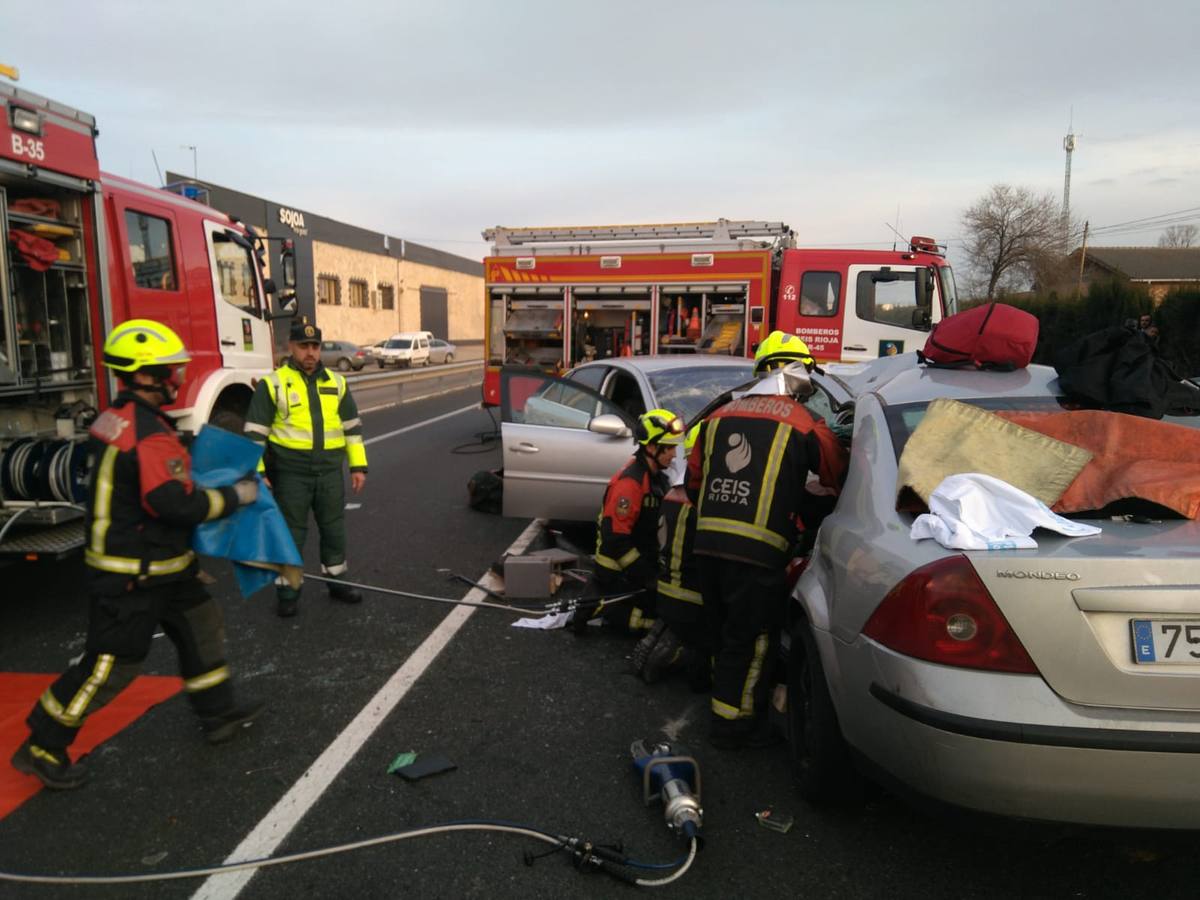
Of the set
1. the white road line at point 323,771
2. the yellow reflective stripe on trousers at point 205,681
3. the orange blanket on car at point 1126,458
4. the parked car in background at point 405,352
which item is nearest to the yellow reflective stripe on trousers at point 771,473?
the orange blanket on car at point 1126,458

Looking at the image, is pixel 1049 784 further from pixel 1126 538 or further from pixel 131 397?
pixel 131 397

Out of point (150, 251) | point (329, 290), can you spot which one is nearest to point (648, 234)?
point (150, 251)

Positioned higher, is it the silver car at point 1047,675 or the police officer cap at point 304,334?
the police officer cap at point 304,334

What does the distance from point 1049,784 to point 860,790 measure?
940mm

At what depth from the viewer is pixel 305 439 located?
505cm

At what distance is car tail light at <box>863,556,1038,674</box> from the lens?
6.84 feet

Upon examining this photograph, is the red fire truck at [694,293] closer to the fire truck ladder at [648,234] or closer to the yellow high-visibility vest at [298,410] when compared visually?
the fire truck ladder at [648,234]

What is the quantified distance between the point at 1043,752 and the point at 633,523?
2.77m

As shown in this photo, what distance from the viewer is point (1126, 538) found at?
2.18 metres

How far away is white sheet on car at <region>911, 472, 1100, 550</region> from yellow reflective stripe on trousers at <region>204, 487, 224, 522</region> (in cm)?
253

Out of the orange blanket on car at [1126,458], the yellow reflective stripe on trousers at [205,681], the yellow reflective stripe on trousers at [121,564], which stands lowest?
the yellow reflective stripe on trousers at [205,681]

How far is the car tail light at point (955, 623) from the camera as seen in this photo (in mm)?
2086

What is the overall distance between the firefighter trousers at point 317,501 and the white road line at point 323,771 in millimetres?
908

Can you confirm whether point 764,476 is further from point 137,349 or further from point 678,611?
point 137,349
